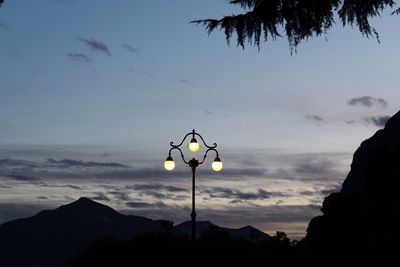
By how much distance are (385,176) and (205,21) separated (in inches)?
4105

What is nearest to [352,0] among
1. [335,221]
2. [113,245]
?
[113,245]

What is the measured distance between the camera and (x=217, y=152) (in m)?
25.2

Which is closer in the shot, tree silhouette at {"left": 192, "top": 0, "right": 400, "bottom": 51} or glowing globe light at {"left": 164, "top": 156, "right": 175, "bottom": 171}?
tree silhouette at {"left": 192, "top": 0, "right": 400, "bottom": 51}

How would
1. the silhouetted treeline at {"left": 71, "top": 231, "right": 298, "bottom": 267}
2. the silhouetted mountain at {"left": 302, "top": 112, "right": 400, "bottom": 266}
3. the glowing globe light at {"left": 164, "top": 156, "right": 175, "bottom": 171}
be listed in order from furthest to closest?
the silhouetted mountain at {"left": 302, "top": 112, "right": 400, "bottom": 266}
the silhouetted treeline at {"left": 71, "top": 231, "right": 298, "bottom": 267}
the glowing globe light at {"left": 164, "top": 156, "right": 175, "bottom": 171}

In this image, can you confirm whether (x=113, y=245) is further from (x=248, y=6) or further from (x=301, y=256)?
(x=248, y=6)

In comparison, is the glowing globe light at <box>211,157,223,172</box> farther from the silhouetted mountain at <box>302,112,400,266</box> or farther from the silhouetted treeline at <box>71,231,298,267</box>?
the silhouetted mountain at <box>302,112,400,266</box>

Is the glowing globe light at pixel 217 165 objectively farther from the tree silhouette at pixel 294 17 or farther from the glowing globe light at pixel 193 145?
the tree silhouette at pixel 294 17

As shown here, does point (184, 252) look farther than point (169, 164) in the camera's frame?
Yes

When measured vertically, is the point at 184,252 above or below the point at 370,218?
below

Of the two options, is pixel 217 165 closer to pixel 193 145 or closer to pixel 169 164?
pixel 193 145

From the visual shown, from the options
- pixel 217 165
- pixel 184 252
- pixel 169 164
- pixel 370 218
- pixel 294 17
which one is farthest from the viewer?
pixel 370 218

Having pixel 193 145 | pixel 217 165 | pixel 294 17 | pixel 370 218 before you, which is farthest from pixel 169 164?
pixel 370 218

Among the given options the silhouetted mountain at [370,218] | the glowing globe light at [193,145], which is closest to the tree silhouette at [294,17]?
the glowing globe light at [193,145]

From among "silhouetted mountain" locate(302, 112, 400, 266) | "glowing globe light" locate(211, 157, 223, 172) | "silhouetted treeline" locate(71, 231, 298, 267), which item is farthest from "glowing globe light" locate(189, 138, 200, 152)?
"silhouetted mountain" locate(302, 112, 400, 266)
